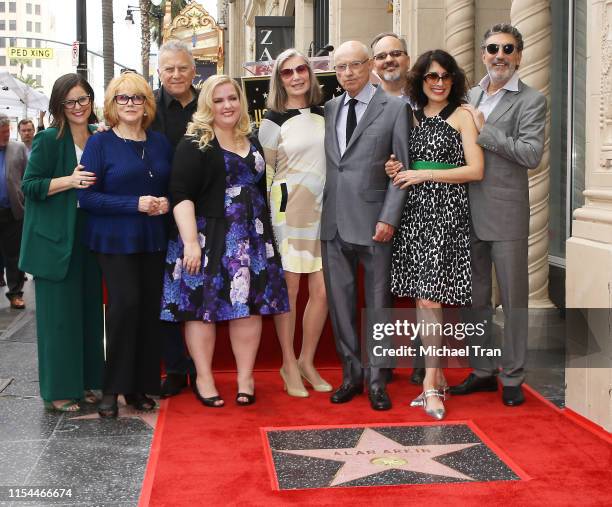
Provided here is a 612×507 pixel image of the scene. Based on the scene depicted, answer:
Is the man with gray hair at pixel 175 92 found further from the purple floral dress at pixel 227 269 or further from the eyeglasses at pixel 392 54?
the eyeglasses at pixel 392 54

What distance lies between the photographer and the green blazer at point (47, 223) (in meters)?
5.38

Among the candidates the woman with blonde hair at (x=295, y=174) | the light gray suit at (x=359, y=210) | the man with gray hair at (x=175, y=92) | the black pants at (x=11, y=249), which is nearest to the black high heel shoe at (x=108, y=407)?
the woman with blonde hair at (x=295, y=174)

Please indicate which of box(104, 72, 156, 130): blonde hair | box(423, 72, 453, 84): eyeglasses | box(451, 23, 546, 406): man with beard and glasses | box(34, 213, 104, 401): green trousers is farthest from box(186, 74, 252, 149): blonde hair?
box(451, 23, 546, 406): man with beard and glasses

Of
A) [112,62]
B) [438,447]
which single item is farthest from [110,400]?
[112,62]

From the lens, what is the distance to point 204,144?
17.7 ft

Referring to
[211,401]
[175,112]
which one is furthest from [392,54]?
[211,401]

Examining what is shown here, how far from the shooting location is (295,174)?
223 inches

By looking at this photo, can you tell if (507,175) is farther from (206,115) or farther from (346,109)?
(206,115)

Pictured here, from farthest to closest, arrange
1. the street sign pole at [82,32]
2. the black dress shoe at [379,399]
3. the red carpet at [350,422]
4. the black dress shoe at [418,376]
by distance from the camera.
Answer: the street sign pole at [82,32] < the black dress shoe at [418,376] < the black dress shoe at [379,399] < the red carpet at [350,422]

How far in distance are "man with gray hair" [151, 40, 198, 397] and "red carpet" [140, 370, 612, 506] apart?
202 millimetres

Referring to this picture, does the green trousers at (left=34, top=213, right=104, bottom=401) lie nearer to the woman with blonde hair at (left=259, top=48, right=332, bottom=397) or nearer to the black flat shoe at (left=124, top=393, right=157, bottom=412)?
the black flat shoe at (left=124, top=393, right=157, bottom=412)

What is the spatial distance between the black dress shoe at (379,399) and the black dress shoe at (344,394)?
16cm

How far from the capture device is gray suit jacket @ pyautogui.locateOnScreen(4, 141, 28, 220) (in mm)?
10445

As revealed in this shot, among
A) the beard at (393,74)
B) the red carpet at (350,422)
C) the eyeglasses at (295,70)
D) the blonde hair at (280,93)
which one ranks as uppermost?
the beard at (393,74)
